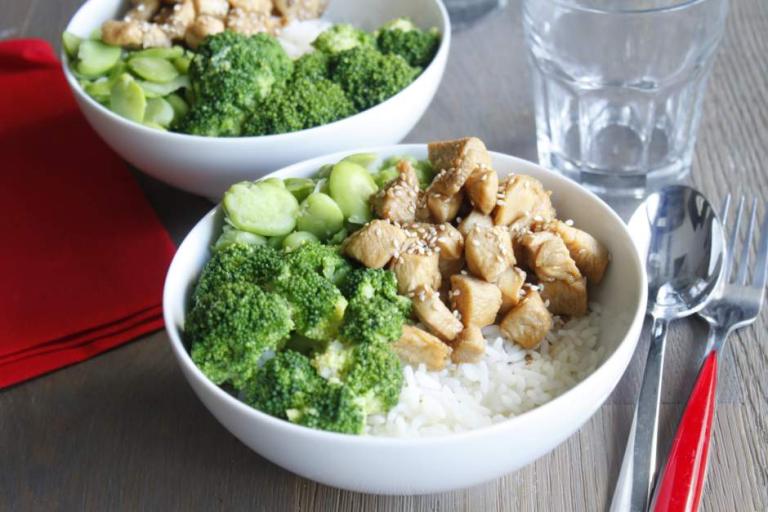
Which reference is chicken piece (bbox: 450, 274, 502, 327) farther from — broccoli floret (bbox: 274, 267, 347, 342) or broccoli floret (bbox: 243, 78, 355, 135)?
broccoli floret (bbox: 243, 78, 355, 135)

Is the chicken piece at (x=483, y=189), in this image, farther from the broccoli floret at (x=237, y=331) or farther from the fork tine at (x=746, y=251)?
the fork tine at (x=746, y=251)

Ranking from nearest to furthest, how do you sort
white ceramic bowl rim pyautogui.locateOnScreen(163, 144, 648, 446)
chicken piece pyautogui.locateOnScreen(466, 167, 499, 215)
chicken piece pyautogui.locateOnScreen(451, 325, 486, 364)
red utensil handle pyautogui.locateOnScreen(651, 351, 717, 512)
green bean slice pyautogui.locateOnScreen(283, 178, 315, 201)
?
white ceramic bowl rim pyautogui.locateOnScreen(163, 144, 648, 446)
red utensil handle pyautogui.locateOnScreen(651, 351, 717, 512)
chicken piece pyautogui.locateOnScreen(451, 325, 486, 364)
chicken piece pyautogui.locateOnScreen(466, 167, 499, 215)
green bean slice pyautogui.locateOnScreen(283, 178, 315, 201)

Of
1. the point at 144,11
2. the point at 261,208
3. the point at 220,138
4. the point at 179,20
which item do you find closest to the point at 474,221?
the point at 261,208

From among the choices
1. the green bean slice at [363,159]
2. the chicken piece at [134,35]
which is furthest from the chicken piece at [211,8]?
the green bean slice at [363,159]

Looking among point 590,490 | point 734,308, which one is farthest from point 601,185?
point 590,490

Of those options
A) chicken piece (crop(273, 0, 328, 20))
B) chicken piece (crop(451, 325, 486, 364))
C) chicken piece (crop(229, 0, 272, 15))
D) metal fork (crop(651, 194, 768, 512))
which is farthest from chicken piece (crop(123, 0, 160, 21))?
metal fork (crop(651, 194, 768, 512))

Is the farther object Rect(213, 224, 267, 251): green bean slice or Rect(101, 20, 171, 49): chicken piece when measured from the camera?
Rect(101, 20, 171, 49): chicken piece
